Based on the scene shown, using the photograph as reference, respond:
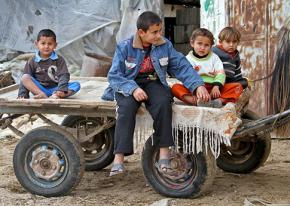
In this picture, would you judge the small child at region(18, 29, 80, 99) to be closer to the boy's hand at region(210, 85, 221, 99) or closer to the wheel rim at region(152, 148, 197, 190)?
the wheel rim at region(152, 148, 197, 190)

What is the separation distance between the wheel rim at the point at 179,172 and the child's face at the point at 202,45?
0.83 metres

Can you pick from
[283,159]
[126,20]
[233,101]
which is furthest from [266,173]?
[126,20]

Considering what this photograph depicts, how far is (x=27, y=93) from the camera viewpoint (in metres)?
5.29

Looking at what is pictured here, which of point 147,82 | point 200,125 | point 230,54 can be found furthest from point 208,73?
point 200,125

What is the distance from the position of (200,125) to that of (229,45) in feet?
3.17

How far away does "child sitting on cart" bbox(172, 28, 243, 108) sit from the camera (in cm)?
478

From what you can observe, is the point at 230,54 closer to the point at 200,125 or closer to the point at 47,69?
the point at 200,125

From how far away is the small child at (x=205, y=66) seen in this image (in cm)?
479

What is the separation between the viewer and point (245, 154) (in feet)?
18.8

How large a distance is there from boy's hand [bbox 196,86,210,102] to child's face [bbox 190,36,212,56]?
42 cm

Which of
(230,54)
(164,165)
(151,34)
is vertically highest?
(151,34)

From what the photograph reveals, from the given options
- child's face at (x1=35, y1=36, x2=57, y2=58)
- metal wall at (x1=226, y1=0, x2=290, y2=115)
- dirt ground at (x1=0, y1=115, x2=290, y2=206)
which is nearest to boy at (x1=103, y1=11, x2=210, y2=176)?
dirt ground at (x1=0, y1=115, x2=290, y2=206)

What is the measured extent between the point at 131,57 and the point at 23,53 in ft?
21.9

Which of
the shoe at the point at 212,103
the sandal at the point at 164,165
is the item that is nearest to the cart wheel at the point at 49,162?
the sandal at the point at 164,165
